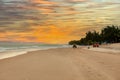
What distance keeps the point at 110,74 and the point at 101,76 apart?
2.44 feet

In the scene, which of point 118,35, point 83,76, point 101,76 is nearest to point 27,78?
point 83,76

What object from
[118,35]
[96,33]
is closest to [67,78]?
[118,35]

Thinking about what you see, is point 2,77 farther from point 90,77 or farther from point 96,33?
point 96,33

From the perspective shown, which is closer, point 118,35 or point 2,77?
point 2,77

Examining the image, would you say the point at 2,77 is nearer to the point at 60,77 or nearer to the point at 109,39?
the point at 60,77

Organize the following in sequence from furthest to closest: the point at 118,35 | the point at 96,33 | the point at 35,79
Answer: the point at 96,33, the point at 118,35, the point at 35,79

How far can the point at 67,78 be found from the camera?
11758 mm

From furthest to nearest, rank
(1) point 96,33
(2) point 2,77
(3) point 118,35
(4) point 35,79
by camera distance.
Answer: (1) point 96,33 → (3) point 118,35 → (2) point 2,77 → (4) point 35,79

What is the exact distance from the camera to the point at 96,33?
610 feet

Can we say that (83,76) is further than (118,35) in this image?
No

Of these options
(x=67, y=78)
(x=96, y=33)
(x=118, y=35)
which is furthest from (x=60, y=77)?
(x=96, y=33)

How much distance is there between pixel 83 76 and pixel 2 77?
3.50 meters

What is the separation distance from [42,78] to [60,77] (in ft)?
2.57

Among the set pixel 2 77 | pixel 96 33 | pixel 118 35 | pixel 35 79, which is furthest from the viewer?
pixel 96 33
